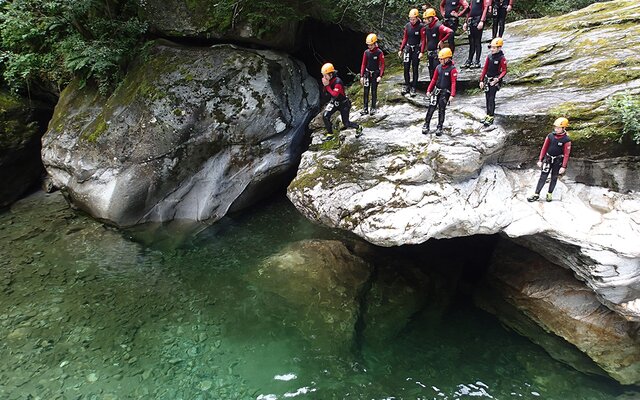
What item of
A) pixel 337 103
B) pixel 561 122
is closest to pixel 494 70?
pixel 561 122

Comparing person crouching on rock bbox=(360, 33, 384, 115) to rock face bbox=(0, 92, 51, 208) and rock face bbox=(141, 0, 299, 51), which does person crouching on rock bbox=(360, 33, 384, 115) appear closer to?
rock face bbox=(141, 0, 299, 51)

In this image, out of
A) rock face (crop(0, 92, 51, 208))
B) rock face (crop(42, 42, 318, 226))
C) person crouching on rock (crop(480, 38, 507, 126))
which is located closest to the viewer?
person crouching on rock (crop(480, 38, 507, 126))

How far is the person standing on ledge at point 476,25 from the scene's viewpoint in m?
9.03

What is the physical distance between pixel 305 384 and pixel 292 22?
401 inches

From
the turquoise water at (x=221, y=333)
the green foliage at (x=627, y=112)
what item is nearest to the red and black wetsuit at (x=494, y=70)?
the green foliage at (x=627, y=112)

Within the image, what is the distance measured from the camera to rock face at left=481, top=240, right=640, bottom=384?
7.89 meters

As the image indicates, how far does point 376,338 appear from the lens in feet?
28.2

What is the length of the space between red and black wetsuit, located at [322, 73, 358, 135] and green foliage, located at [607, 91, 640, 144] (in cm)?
494


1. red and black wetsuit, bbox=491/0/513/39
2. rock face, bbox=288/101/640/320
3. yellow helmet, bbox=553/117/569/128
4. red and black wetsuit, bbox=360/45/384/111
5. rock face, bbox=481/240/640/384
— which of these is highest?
red and black wetsuit, bbox=491/0/513/39

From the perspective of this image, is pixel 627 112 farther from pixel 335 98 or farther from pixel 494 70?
pixel 335 98

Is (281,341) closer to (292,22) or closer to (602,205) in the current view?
(602,205)

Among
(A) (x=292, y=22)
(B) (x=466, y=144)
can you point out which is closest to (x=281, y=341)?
(B) (x=466, y=144)

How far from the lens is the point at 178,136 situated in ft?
36.4

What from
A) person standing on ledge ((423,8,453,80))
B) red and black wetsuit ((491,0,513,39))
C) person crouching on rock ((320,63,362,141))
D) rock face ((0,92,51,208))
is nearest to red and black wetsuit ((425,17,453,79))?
person standing on ledge ((423,8,453,80))
